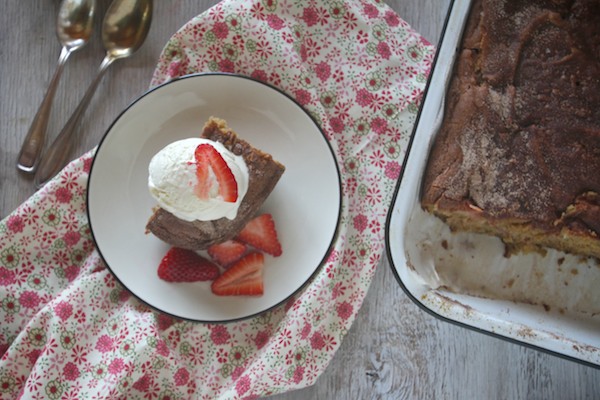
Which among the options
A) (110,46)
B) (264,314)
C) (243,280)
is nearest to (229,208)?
(243,280)

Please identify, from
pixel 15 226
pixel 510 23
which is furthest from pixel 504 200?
pixel 15 226

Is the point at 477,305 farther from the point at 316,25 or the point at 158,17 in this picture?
the point at 158,17

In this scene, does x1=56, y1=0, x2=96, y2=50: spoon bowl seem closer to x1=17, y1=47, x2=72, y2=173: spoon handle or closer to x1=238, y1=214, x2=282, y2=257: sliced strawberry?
x1=17, y1=47, x2=72, y2=173: spoon handle

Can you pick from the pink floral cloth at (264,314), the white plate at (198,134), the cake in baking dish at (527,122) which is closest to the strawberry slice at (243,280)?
the white plate at (198,134)

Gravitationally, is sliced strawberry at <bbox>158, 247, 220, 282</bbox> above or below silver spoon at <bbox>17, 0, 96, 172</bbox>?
below

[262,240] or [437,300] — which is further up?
[437,300]

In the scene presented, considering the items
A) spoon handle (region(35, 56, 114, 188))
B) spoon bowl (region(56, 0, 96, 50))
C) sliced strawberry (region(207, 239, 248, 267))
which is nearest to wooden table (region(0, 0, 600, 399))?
spoon handle (region(35, 56, 114, 188))

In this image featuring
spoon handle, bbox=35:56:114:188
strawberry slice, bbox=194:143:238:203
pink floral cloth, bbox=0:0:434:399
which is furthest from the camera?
spoon handle, bbox=35:56:114:188

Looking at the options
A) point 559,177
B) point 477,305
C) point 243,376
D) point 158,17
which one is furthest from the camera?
point 158,17
